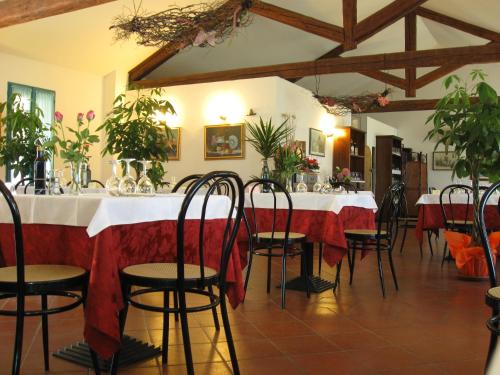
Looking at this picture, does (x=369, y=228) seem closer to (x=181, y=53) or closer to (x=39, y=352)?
(x=39, y=352)

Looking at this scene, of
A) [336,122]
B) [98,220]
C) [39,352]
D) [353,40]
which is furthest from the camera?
[336,122]

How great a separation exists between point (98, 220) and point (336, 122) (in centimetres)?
957

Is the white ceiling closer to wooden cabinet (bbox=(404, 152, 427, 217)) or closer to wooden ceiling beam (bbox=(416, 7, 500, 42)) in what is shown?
wooden ceiling beam (bbox=(416, 7, 500, 42))

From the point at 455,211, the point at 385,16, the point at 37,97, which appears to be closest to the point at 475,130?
the point at 455,211

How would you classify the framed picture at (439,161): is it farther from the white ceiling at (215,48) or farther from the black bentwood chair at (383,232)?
the black bentwood chair at (383,232)

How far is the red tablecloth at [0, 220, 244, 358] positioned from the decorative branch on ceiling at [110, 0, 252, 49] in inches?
131

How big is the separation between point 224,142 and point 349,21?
281 centimetres

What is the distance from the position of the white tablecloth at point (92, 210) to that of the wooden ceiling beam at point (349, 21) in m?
6.69

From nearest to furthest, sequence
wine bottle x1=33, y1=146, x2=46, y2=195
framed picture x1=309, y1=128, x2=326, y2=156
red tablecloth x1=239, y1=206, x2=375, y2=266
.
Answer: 1. wine bottle x1=33, y1=146, x2=46, y2=195
2. red tablecloth x1=239, y1=206, x2=375, y2=266
3. framed picture x1=309, y1=128, x2=326, y2=156

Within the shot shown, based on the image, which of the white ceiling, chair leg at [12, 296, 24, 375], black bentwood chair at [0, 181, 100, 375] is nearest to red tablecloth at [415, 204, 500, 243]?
the white ceiling

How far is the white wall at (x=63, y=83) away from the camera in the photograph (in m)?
7.86

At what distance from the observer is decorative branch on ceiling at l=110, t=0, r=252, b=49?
204 inches

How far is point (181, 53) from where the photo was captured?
939cm

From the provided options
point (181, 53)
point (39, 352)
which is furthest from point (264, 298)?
point (181, 53)
